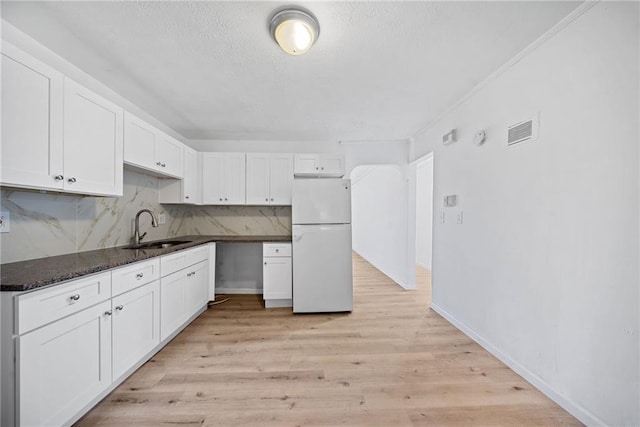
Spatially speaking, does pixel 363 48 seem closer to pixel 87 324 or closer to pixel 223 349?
pixel 87 324

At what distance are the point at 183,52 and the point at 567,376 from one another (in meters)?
3.33

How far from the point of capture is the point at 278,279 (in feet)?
10.4

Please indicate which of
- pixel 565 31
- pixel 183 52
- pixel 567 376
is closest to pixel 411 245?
pixel 567 376

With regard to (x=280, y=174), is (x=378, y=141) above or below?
above

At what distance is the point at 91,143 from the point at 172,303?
144 cm

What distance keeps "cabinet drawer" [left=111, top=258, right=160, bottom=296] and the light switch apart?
65cm

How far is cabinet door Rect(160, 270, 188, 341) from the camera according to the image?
2154 millimetres

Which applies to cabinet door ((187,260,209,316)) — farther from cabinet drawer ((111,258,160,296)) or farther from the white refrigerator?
the white refrigerator

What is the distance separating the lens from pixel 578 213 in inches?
57.3

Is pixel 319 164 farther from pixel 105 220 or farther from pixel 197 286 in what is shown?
pixel 105 220

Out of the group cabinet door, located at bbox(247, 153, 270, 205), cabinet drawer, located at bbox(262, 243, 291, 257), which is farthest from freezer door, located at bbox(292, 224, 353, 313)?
cabinet door, located at bbox(247, 153, 270, 205)

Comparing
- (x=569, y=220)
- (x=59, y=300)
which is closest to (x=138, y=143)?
(x=59, y=300)

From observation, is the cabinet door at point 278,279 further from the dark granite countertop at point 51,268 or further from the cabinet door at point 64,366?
the cabinet door at point 64,366

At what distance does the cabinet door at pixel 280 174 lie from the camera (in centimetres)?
355
